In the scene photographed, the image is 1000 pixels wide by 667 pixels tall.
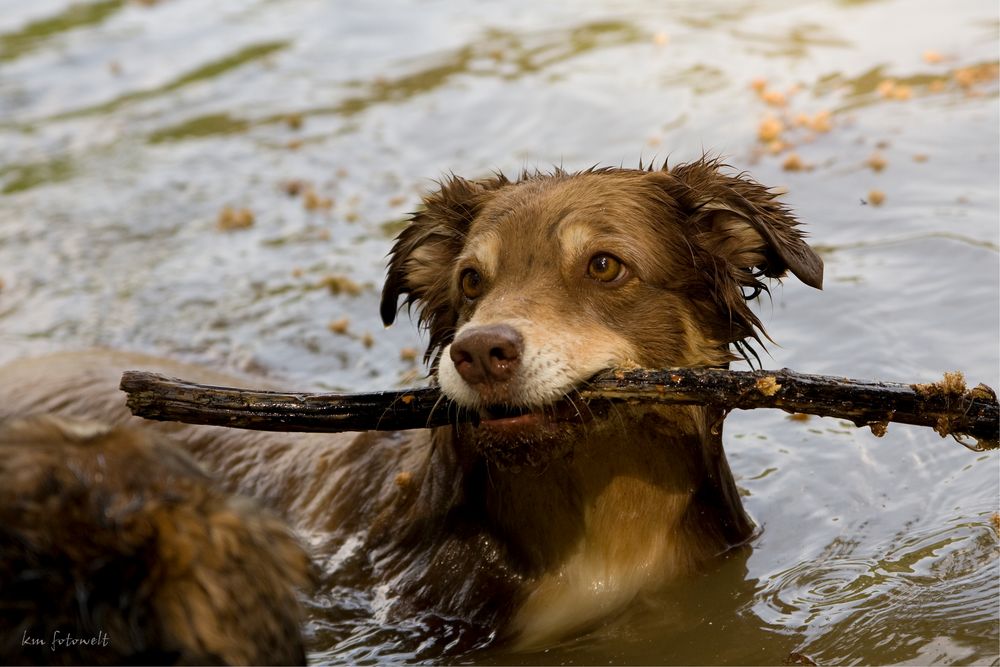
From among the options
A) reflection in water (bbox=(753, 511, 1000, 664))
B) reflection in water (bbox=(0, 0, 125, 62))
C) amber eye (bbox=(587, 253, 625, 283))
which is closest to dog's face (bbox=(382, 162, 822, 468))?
amber eye (bbox=(587, 253, 625, 283))

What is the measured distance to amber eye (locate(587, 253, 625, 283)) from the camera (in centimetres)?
580

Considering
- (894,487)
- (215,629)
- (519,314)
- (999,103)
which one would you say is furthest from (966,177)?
(215,629)

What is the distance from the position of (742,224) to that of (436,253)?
153 cm

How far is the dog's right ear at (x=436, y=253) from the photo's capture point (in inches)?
253

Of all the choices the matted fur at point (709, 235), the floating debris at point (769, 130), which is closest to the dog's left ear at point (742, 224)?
the matted fur at point (709, 235)

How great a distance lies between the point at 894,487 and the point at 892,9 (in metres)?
8.65

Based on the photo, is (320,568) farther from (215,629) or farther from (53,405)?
(215,629)

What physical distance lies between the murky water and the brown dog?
22 centimetres

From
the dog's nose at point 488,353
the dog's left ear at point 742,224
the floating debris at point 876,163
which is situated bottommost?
the floating debris at point 876,163

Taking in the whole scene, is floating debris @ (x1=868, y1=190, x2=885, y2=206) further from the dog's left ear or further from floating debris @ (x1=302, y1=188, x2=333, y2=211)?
floating debris @ (x1=302, y1=188, x2=333, y2=211)

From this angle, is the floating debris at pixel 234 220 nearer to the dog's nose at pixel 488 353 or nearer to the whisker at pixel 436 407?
the whisker at pixel 436 407

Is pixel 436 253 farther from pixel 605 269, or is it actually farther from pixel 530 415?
pixel 530 415

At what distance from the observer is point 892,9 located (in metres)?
14.1

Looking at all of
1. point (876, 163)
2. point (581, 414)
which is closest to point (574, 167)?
point (876, 163)
